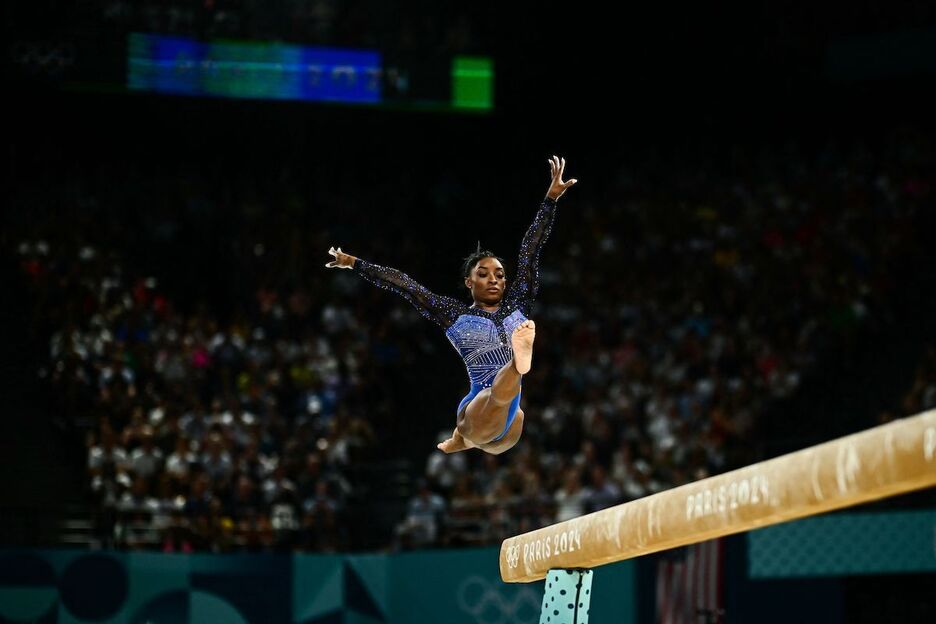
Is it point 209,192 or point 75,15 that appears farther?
point 209,192

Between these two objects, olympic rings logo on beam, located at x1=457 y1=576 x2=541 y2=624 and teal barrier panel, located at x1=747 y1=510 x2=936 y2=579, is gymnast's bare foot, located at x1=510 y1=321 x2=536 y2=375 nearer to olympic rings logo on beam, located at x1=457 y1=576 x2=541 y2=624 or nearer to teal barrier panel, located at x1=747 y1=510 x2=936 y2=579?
teal barrier panel, located at x1=747 y1=510 x2=936 y2=579

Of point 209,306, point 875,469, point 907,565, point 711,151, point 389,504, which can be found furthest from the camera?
point 711,151

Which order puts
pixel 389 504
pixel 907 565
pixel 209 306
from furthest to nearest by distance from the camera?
pixel 209 306 → pixel 389 504 → pixel 907 565

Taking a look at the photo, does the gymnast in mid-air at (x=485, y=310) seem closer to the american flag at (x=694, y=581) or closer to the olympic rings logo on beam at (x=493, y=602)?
the american flag at (x=694, y=581)

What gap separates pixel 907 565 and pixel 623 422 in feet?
10.4

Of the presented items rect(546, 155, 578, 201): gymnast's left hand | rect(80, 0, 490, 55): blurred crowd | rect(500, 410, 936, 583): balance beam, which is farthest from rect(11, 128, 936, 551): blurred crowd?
rect(500, 410, 936, 583): balance beam

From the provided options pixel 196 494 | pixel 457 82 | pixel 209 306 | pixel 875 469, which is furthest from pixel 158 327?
pixel 875 469

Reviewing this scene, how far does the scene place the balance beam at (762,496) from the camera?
3.77m

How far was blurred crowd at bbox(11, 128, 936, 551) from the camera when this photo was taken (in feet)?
42.7

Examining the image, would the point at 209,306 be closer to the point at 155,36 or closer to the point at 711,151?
the point at 155,36

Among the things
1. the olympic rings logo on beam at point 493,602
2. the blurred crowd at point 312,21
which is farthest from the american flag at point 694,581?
the blurred crowd at point 312,21

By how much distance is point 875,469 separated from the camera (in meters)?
3.84

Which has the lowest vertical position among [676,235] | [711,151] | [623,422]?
[623,422]

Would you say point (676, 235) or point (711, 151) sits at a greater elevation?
point (711, 151)
